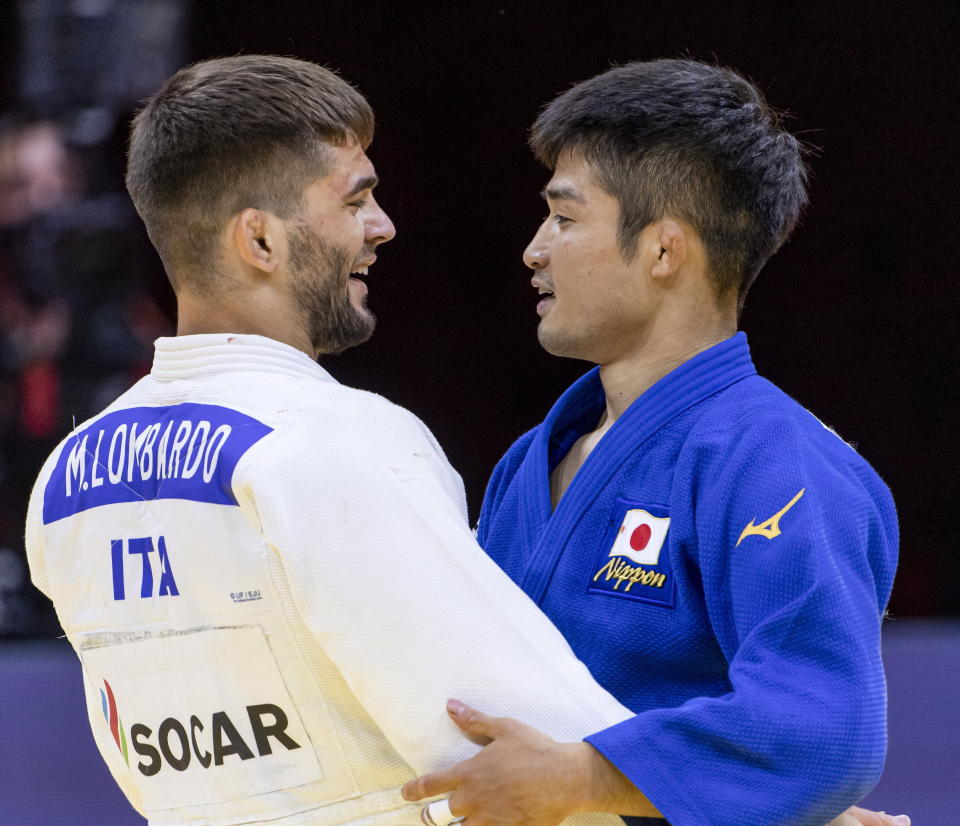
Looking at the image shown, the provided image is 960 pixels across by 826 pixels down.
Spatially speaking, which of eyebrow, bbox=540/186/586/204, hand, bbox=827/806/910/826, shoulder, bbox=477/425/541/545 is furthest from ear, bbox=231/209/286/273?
hand, bbox=827/806/910/826

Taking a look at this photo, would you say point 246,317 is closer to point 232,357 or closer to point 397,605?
point 232,357

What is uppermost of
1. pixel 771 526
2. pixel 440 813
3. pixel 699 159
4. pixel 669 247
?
pixel 699 159

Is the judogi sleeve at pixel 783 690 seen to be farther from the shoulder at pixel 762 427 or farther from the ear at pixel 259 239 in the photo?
the ear at pixel 259 239

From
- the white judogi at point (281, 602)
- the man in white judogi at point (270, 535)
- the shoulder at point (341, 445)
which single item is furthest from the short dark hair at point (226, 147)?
the shoulder at point (341, 445)

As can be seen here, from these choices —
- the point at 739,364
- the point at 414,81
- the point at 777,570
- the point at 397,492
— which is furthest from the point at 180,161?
the point at 414,81

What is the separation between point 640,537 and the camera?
4.78 ft

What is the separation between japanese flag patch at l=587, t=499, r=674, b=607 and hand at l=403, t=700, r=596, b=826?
0.24 meters

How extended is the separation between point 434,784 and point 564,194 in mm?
774

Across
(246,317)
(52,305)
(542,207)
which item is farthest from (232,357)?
(542,207)

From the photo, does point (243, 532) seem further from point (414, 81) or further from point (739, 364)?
point (414, 81)

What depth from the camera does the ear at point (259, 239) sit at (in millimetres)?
1466

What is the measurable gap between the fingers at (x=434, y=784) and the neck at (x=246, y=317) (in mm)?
508

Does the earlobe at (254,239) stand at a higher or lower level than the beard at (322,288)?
higher

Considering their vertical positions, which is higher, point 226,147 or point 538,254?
point 226,147
